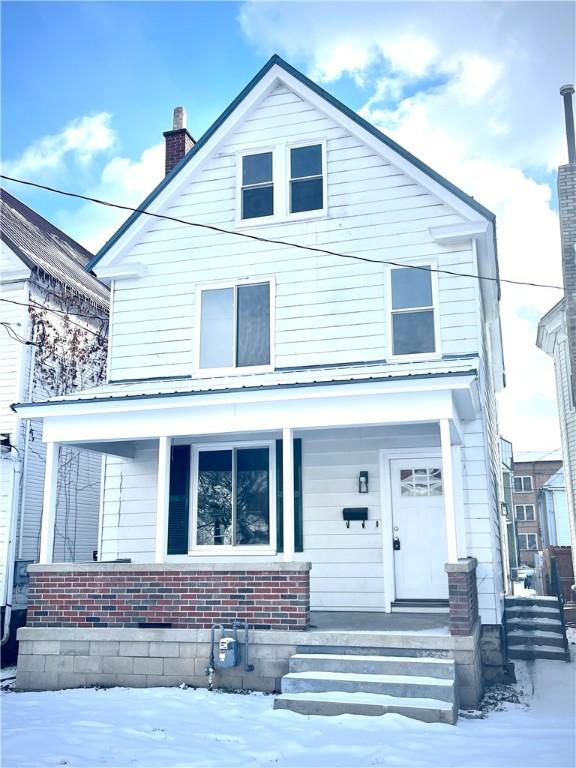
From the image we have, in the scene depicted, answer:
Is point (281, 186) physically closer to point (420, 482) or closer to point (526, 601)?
point (420, 482)

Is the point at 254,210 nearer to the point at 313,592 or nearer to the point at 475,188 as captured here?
the point at 475,188

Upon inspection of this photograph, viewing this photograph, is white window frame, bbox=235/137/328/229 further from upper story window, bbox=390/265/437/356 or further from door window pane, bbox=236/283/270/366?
upper story window, bbox=390/265/437/356

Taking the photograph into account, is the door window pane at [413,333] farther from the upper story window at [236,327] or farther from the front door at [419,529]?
the upper story window at [236,327]

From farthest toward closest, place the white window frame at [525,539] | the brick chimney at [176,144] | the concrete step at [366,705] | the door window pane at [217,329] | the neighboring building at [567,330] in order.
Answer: the white window frame at [525,539]
the neighboring building at [567,330]
the brick chimney at [176,144]
the door window pane at [217,329]
the concrete step at [366,705]

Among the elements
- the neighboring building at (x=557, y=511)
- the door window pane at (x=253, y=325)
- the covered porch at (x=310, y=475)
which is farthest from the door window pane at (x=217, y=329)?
the neighboring building at (x=557, y=511)

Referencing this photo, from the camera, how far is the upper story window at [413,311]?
34.4 ft

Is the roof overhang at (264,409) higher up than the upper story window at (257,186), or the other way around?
the upper story window at (257,186)

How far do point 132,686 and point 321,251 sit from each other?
6948mm

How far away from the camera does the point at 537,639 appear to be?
1029cm

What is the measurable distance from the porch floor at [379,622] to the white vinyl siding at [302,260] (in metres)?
3.82

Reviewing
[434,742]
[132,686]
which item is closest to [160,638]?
[132,686]

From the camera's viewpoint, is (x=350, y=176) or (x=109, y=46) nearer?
(x=109, y=46)

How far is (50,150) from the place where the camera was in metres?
16.4

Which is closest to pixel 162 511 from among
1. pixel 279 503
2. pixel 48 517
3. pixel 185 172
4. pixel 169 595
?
pixel 169 595
